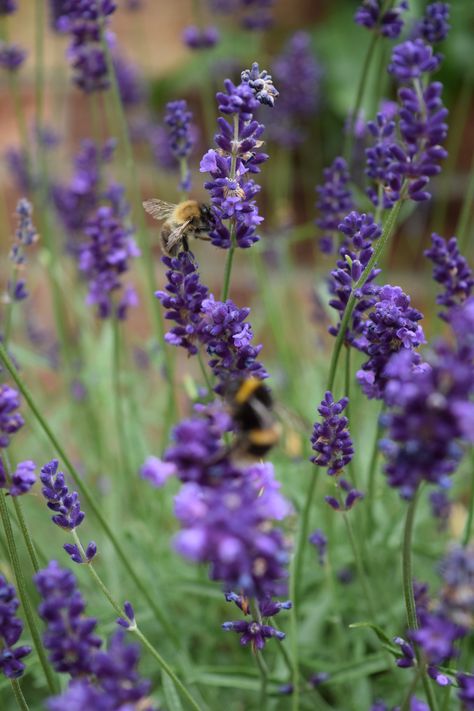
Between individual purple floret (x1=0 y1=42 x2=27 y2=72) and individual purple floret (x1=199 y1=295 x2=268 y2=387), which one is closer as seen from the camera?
individual purple floret (x1=199 y1=295 x2=268 y2=387)

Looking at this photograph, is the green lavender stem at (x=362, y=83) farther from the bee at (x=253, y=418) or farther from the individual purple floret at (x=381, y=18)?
the bee at (x=253, y=418)

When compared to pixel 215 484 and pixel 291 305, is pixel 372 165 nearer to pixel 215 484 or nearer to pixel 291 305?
pixel 215 484

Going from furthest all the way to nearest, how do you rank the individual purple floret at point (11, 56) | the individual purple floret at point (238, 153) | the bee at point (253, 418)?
the individual purple floret at point (11, 56) < the individual purple floret at point (238, 153) < the bee at point (253, 418)

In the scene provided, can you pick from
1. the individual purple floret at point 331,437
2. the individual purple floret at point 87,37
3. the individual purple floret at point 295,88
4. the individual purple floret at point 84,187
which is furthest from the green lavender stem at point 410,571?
the individual purple floret at point 295,88

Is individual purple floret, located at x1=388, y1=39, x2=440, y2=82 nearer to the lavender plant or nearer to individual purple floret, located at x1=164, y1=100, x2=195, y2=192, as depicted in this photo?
the lavender plant

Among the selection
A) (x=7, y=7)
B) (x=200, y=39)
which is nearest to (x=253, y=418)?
(x=7, y=7)

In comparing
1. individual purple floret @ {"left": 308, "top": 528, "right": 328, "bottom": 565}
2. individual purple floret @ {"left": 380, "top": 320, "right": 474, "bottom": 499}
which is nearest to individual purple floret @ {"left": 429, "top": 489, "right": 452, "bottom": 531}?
individual purple floret @ {"left": 308, "top": 528, "right": 328, "bottom": 565}
